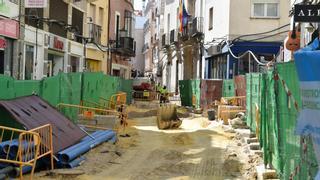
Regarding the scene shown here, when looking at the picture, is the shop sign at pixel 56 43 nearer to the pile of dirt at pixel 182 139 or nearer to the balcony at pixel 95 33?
the balcony at pixel 95 33

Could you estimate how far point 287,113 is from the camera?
7.62 meters

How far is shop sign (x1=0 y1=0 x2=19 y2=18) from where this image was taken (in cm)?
1904

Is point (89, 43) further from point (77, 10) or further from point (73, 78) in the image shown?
point (73, 78)

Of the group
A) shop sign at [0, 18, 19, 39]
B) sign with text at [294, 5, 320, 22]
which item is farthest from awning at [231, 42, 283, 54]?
sign with text at [294, 5, 320, 22]

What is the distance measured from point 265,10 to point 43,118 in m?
22.1

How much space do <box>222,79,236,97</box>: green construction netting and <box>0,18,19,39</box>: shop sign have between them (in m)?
9.28

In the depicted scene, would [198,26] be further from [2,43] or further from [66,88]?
[66,88]

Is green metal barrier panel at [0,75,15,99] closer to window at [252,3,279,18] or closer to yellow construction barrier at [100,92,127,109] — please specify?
yellow construction barrier at [100,92,127,109]

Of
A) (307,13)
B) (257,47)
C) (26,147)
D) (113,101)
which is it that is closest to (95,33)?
(257,47)

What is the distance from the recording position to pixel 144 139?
1784 centimetres

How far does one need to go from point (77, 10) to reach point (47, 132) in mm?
21665

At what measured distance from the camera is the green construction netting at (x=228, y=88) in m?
24.5

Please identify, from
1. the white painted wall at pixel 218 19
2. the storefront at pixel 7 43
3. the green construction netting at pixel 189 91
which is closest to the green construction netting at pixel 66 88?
the storefront at pixel 7 43

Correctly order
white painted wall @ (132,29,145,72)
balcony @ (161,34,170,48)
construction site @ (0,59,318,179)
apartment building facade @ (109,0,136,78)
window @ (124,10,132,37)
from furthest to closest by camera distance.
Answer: white painted wall @ (132,29,145,72) < balcony @ (161,34,170,48) < window @ (124,10,132,37) < apartment building facade @ (109,0,136,78) < construction site @ (0,59,318,179)
